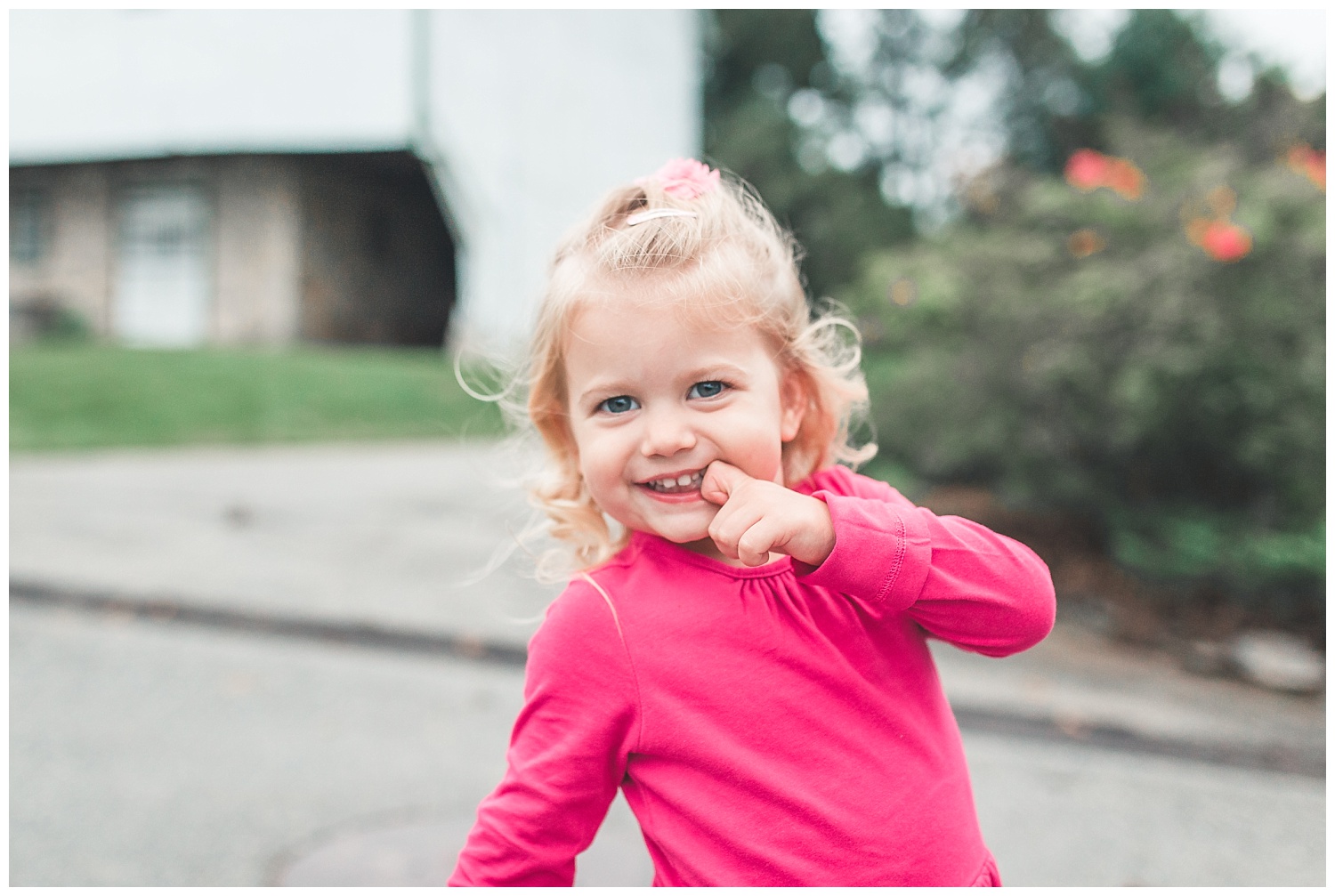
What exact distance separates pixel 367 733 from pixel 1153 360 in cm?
369

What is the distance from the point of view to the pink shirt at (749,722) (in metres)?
1.21

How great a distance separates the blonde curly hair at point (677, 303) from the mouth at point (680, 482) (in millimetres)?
182

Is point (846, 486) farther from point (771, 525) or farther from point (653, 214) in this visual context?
point (653, 214)

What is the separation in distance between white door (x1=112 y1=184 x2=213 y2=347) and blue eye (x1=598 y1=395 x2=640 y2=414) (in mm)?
14596

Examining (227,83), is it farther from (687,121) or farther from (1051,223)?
(1051,223)

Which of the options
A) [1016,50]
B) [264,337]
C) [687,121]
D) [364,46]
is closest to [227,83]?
[364,46]

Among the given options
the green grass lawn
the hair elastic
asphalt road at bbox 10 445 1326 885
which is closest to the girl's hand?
the hair elastic

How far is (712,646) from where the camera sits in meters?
1.22

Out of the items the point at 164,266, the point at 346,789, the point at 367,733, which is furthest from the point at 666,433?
the point at 164,266

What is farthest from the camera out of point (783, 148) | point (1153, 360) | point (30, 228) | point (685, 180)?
point (783, 148)

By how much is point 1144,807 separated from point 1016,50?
2457 centimetres

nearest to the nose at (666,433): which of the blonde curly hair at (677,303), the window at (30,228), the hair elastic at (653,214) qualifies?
the blonde curly hair at (677,303)

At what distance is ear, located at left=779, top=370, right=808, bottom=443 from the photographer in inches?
55.2

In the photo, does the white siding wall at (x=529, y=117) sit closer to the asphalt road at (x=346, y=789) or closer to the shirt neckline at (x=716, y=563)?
the asphalt road at (x=346, y=789)
